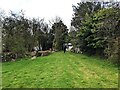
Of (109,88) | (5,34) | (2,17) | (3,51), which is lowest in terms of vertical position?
(109,88)

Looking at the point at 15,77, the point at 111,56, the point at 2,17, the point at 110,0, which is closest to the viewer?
the point at 15,77

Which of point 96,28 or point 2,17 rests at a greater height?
point 2,17

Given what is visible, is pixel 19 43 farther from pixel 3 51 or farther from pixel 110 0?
pixel 110 0

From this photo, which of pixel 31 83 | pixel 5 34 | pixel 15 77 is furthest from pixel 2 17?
pixel 31 83

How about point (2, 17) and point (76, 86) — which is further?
point (2, 17)

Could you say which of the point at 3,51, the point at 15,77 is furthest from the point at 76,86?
the point at 3,51

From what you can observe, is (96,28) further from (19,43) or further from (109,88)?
(109,88)

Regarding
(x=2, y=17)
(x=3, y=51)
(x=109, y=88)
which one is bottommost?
(x=109, y=88)

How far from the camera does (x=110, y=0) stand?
84.9 feet

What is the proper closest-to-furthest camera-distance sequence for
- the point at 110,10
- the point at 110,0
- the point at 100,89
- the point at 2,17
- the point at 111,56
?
the point at 100,89
the point at 111,56
the point at 110,10
the point at 110,0
the point at 2,17

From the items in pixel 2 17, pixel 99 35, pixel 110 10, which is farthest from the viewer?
pixel 2 17

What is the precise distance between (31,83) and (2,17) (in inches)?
816

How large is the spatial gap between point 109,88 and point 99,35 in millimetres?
16185

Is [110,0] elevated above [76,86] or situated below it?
above
